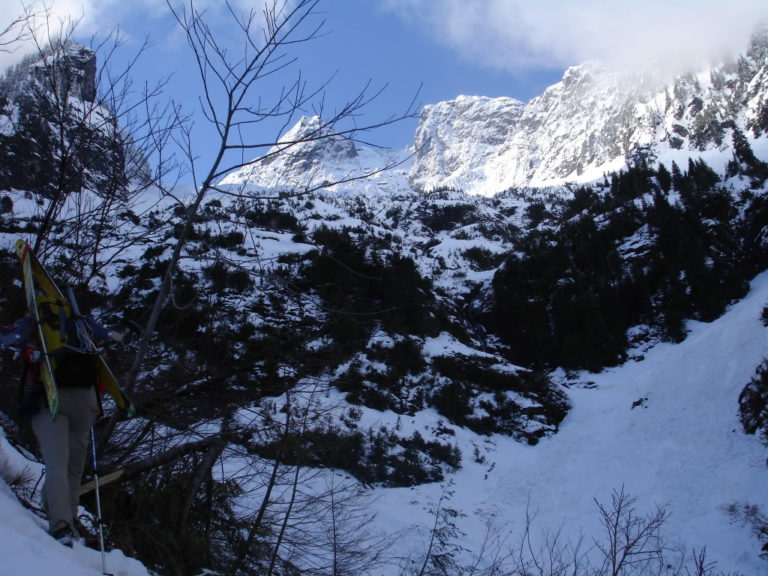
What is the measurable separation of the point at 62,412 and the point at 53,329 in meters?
0.47

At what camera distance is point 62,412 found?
274cm

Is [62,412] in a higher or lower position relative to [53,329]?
lower

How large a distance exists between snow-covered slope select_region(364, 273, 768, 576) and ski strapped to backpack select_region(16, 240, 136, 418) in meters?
11.8

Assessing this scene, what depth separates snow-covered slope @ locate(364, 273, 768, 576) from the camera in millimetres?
13219

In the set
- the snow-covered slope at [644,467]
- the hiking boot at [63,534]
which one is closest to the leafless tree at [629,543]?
the snow-covered slope at [644,467]

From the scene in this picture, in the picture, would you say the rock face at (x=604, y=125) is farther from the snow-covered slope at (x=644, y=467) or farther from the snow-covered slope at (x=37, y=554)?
the snow-covered slope at (x=37, y=554)

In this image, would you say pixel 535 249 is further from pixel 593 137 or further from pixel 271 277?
pixel 593 137

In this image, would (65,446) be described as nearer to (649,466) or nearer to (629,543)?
(629,543)

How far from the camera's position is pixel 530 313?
31.9m

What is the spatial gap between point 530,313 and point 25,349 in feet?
103

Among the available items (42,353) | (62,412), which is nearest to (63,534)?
(62,412)

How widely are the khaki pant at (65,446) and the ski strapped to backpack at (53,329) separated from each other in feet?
0.39

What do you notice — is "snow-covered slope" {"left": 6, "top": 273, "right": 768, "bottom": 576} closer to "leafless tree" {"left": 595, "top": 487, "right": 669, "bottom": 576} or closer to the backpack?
"leafless tree" {"left": 595, "top": 487, "right": 669, "bottom": 576}

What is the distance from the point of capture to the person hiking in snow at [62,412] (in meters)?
2.57
